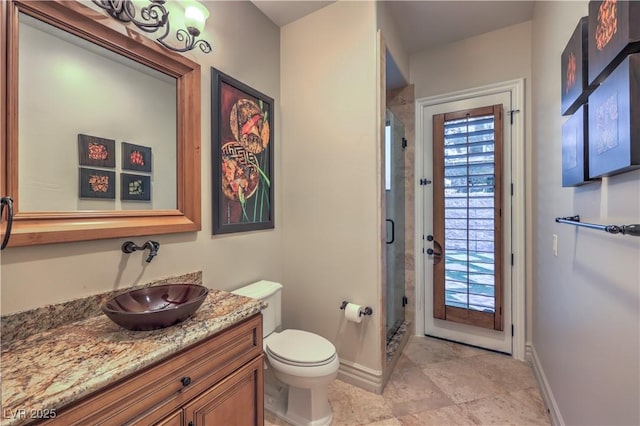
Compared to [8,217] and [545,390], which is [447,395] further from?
[8,217]

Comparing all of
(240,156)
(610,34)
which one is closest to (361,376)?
(240,156)

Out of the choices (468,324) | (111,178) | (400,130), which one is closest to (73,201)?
(111,178)

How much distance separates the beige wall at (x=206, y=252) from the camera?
1.04 m

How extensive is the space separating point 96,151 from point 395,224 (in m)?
2.21

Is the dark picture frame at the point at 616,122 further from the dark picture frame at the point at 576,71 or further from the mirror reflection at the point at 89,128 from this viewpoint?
the mirror reflection at the point at 89,128

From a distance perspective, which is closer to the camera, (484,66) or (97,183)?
(97,183)

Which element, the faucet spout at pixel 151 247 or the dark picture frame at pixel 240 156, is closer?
the faucet spout at pixel 151 247

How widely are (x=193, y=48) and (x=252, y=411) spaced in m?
1.94

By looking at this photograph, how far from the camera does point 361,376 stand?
1965 millimetres

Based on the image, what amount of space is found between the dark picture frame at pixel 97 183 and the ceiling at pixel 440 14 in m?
1.64

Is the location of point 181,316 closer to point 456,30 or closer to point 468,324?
point 468,324

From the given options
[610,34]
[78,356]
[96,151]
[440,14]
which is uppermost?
[440,14]

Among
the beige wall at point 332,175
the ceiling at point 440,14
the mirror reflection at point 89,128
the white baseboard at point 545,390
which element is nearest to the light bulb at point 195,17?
the mirror reflection at point 89,128

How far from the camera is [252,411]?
1.28 m
